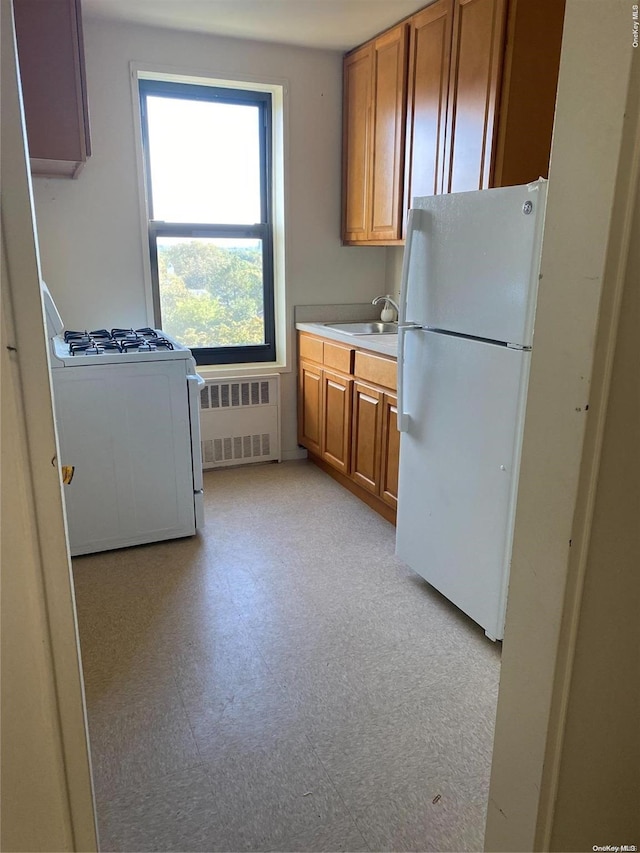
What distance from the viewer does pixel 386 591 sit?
99.4 inches

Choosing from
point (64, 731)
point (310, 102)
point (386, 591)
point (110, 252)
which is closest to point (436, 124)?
point (310, 102)

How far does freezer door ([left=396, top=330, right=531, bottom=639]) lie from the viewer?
6.45 feet

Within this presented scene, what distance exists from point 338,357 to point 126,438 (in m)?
1.30

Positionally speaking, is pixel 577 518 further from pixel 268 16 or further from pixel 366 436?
pixel 268 16

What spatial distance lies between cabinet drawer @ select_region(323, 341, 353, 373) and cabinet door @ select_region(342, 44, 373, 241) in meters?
0.72

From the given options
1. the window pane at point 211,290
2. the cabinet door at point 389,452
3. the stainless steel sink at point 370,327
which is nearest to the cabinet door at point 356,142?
the stainless steel sink at point 370,327

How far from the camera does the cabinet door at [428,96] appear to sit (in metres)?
2.77

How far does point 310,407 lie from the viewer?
3.89 m

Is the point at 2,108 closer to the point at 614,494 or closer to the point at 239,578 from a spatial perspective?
the point at 614,494

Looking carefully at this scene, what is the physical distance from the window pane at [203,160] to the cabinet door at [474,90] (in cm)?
147

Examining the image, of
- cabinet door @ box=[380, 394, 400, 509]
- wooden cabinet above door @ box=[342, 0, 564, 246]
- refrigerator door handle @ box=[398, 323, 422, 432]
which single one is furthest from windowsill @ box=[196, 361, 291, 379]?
refrigerator door handle @ box=[398, 323, 422, 432]

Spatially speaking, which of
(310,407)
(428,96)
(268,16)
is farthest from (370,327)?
(268,16)

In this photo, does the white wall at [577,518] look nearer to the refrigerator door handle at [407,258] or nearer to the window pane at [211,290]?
the refrigerator door handle at [407,258]

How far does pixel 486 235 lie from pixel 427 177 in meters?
1.19
